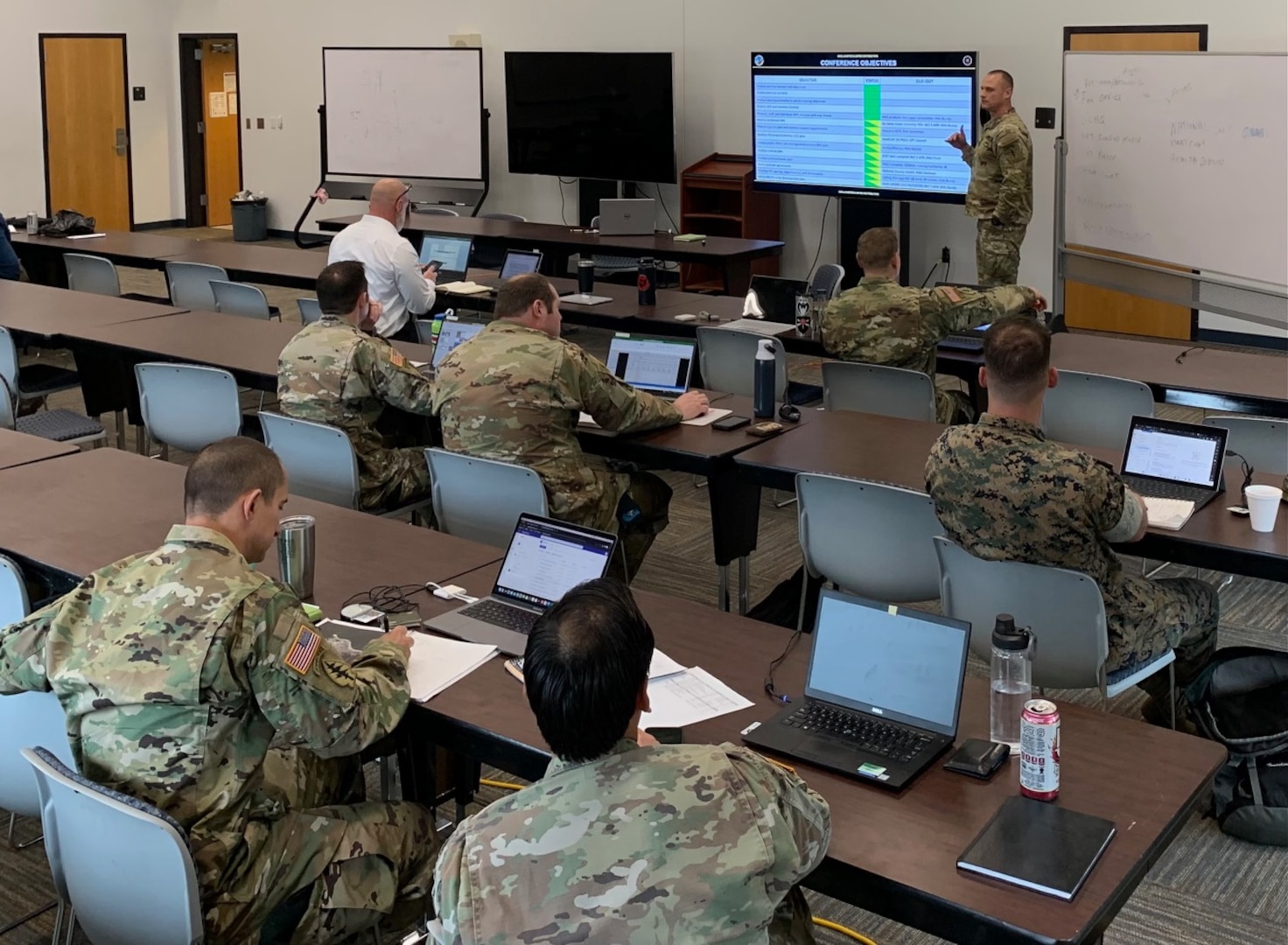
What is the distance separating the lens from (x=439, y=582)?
3113mm

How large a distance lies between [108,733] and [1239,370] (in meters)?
4.19

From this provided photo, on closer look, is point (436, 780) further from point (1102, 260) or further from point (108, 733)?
point (1102, 260)

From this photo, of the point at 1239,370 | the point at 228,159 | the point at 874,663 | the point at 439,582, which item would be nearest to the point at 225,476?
the point at 439,582

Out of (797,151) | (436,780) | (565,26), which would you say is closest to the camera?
(436,780)

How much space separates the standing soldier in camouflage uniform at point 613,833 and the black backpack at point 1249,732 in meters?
1.93

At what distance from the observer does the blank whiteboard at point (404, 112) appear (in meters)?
12.0

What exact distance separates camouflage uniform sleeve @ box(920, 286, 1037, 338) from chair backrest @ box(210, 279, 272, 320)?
10.6 feet

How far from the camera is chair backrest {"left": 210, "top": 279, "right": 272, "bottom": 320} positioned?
22.6 feet

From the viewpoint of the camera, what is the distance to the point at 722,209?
1073 centimetres

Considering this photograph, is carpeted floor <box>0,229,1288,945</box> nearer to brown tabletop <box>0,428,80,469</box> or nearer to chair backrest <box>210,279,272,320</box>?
brown tabletop <box>0,428,80,469</box>

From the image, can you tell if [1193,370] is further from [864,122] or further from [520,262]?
[864,122]

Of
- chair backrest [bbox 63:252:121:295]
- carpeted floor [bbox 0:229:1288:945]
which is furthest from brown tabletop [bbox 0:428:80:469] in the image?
chair backrest [bbox 63:252:121:295]

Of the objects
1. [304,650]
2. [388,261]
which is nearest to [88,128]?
[388,261]

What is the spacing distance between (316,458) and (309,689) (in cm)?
223
